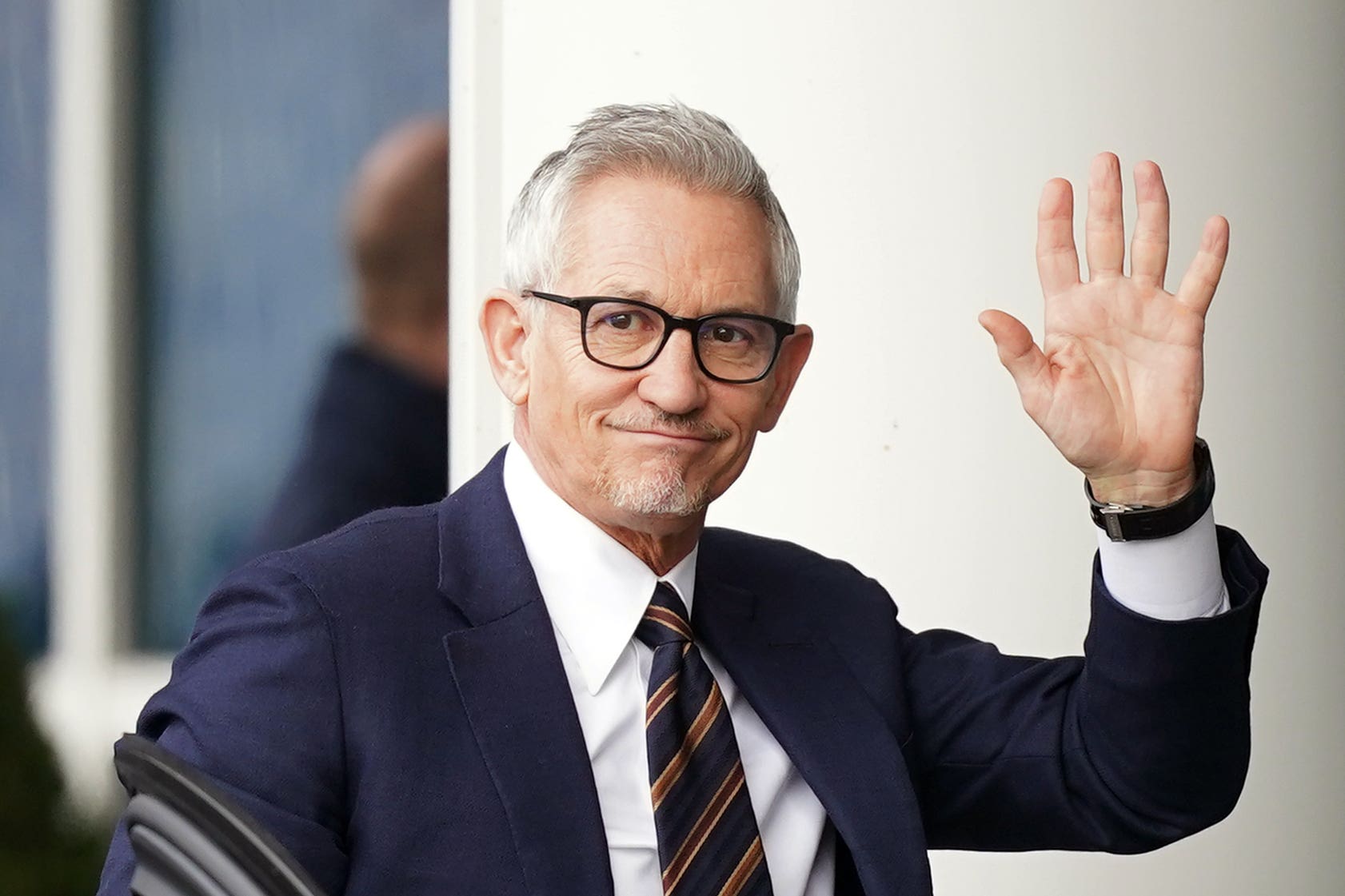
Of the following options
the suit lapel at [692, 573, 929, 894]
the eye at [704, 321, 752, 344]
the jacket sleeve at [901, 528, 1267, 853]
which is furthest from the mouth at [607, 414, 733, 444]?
the jacket sleeve at [901, 528, 1267, 853]

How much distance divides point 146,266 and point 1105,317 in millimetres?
2553

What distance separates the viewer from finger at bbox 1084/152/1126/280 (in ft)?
5.96

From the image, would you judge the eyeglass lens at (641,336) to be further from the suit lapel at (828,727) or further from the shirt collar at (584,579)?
the suit lapel at (828,727)

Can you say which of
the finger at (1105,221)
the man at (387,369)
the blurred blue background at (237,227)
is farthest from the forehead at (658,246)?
the blurred blue background at (237,227)

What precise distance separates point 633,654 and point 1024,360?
1.88 feet

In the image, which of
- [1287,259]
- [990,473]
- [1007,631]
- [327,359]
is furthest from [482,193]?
[1287,259]

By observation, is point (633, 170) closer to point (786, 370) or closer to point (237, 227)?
point (786, 370)

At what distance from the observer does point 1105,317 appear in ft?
6.14

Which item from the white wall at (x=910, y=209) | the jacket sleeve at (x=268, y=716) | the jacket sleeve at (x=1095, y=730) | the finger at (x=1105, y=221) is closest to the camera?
the jacket sleeve at (x=268, y=716)

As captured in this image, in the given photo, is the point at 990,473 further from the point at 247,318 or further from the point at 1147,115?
the point at 247,318

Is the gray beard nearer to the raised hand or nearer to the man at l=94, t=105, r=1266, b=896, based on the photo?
the man at l=94, t=105, r=1266, b=896

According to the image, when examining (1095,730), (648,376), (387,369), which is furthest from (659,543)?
(387,369)

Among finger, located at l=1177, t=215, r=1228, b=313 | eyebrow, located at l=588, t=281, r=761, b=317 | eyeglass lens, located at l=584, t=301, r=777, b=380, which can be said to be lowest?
eyeglass lens, located at l=584, t=301, r=777, b=380

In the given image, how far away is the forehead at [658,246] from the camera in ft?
6.11
